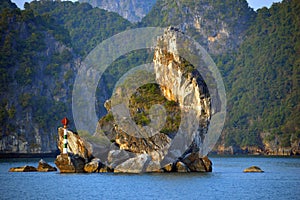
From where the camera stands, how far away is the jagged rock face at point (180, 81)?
65.3 metres

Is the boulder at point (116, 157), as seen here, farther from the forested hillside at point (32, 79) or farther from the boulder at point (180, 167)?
the forested hillside at point (32, 79)

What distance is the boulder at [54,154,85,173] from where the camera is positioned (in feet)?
210

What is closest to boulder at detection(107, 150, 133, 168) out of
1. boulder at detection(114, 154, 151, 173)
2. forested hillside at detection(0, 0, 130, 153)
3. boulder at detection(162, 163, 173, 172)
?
boulder at detection(114, 154, 151, 173)

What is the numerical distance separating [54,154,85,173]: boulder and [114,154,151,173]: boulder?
361cm

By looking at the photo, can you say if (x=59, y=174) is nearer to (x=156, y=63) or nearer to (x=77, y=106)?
(x=156, y=63)

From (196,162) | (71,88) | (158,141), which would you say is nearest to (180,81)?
(158,141)

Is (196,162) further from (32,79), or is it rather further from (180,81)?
(32,79)

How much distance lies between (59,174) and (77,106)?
85675mm

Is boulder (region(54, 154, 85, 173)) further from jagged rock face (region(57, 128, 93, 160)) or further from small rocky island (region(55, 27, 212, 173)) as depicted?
jagged rock face (region(57, 128, 93, 160))

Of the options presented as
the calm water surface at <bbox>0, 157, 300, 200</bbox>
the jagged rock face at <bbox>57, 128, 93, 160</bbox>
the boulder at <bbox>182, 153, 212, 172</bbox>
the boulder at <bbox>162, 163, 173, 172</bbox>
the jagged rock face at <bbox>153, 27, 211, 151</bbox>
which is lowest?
the calm water surface at <bbox>0, 157, 300, 200</bbox>

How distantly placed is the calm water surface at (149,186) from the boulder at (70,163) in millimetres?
984

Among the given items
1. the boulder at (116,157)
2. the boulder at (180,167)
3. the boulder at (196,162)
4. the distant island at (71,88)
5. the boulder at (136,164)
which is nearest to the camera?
the boulder at (136,164)

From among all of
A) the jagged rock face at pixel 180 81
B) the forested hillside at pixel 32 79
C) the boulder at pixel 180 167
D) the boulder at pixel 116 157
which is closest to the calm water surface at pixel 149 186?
the boulder at pixel 180 167

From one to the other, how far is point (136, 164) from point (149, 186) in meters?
10.8
